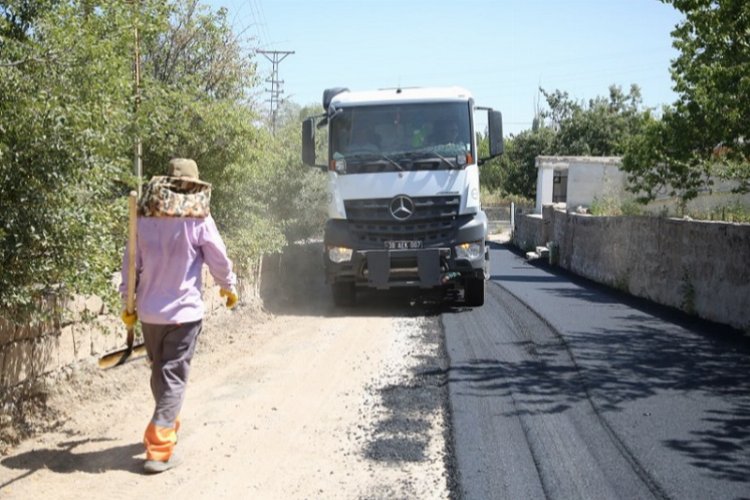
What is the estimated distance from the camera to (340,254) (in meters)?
11.8

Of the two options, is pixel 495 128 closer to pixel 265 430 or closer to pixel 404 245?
pixel 404 245

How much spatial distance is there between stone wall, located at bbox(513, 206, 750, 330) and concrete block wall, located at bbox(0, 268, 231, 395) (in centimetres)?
763

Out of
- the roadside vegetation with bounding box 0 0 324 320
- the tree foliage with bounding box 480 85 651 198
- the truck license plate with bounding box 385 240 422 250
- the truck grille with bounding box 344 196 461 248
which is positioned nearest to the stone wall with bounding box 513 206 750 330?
the truck grille with bounding box 344 196 461 248

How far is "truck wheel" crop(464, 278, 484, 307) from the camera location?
1234cm

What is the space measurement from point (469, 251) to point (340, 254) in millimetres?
1903

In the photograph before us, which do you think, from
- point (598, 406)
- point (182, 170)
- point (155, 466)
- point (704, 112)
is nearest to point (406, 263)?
point (598, 406)

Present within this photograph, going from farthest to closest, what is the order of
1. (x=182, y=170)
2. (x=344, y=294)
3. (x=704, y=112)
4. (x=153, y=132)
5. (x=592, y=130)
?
(x=592, y=130) < (x=704, y=112) < (x=344, y=294) < (x=153, y=132) < (x=182, y=170)

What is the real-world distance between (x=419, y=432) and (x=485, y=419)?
0.57 metres

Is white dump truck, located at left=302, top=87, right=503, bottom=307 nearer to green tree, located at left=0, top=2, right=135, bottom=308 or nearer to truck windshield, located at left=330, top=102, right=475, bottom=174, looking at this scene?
truck windshield, located at left=330, top=102, right=475, bottom=174

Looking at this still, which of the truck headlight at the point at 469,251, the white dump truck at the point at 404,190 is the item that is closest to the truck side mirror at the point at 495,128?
the white dump truck at the point at 404,190

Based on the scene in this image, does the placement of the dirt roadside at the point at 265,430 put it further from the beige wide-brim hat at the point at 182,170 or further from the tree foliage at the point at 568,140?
the tree foliage at the point at 568,140

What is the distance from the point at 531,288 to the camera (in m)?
15.3

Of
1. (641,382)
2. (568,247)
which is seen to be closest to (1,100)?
(641,382)

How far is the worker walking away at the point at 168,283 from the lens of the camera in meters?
5.08
